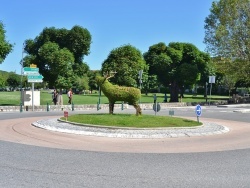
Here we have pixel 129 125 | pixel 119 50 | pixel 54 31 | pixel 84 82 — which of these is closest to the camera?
pixel 129 125

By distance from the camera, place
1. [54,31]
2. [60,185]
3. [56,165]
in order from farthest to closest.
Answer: [54,31]
[56,165]
[60,185]

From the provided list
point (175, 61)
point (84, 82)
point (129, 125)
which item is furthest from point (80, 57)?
point (84, 82)

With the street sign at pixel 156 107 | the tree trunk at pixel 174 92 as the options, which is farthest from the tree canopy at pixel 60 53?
the street sign at pixel 156 107

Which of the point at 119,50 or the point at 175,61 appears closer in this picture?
A: the point at 119,50

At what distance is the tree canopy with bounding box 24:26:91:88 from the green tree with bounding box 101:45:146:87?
363 centimetres

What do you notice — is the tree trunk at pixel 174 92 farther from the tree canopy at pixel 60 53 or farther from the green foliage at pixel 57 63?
the green foliage at pixel 57 63

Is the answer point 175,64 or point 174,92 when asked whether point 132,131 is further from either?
point 175,64

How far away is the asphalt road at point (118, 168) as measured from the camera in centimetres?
680

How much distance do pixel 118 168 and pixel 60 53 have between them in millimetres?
27232

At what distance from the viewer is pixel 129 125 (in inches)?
612

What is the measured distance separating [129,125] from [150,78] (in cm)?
3125

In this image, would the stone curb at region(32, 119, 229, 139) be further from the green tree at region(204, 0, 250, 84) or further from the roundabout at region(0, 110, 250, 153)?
the green tree at region(204, 0, 250, 84)

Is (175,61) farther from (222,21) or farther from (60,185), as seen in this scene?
(60,185)

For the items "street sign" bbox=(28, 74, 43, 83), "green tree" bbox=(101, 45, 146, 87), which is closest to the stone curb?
"street sign" bbox=(28, 74, 43, 83)
